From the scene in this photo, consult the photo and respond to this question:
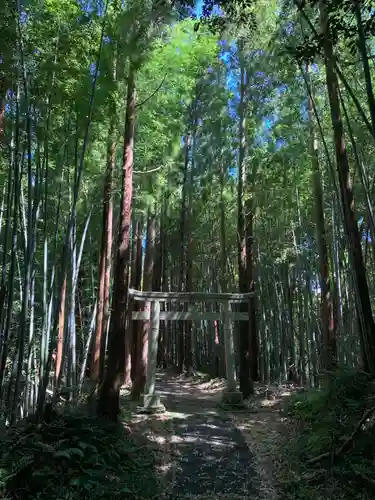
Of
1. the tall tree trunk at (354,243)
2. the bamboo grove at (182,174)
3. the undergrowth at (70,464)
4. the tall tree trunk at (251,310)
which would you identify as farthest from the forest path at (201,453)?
the tall tree trunk at (251,310)

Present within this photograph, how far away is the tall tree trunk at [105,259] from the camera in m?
6.57

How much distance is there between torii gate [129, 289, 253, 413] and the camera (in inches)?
263

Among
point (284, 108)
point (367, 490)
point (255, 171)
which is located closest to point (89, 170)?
point (255, 171)

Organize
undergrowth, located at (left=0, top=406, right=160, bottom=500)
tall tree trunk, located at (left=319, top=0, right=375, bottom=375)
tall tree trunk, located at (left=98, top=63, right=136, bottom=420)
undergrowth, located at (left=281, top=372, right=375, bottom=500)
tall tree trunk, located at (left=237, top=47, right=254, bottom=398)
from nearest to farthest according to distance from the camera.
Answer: undergrowth, located at (left=0, top=406, right=160, bottom=500), undergrowth, located at (left=281, top=372, right=375, bottom=500), tall tree trunk, located at (left=319, top=0, right=375, bottom=375), tall tree trunk, located at (left=98, top=63, right=136, bottom=420), tall tree trunk, located at (left=237, top=47, right=254, bottom=398)

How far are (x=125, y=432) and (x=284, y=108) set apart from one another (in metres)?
6.86

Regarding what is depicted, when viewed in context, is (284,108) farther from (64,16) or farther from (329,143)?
(64,16)

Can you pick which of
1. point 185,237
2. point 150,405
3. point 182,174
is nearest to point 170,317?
point 150,405

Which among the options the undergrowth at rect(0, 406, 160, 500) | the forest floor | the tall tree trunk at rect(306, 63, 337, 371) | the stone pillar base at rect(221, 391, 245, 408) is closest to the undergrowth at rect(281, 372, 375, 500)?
the forest floor

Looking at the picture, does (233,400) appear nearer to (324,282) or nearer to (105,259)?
(324,282)

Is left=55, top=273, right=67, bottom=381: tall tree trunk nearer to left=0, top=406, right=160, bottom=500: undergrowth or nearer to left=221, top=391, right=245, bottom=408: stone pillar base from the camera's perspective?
left=0, top=406, right=160, bottom=500: undergrowth

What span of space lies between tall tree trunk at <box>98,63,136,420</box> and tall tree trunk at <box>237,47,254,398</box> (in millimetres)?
2860

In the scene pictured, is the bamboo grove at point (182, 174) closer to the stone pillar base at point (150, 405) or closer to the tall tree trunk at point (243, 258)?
the tall tree trunk at point (243, 258)

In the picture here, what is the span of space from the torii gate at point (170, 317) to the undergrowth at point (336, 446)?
2063 mm

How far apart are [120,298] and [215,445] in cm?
210
